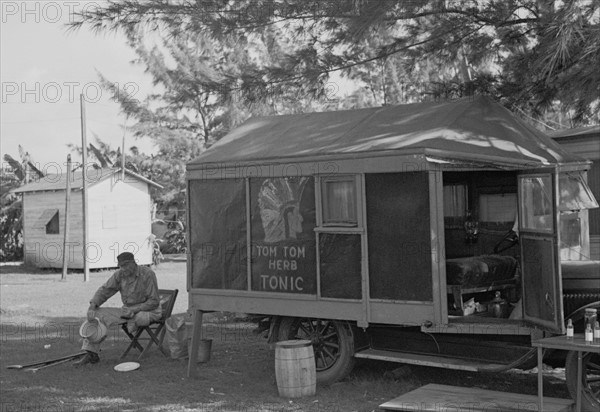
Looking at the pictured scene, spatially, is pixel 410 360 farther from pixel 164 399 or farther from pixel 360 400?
pixel 164 399

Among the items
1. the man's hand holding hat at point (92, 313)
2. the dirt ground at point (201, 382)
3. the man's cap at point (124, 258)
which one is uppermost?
the man's cap at point (124, 258)

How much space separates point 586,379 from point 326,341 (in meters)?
2.77

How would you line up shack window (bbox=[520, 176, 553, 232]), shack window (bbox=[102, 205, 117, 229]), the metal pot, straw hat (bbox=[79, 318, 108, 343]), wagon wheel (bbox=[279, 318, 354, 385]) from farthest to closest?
shack window (bbox=[102, 205, 117, 229]) → straw hat (bbox=[79, 318, 108, 343]) → wagon wheel (bbox=[279, 318, 354, 385]) → the metal pot → shack window (bbox=[520, 176, 553, 232])

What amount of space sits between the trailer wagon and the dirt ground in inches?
21.3

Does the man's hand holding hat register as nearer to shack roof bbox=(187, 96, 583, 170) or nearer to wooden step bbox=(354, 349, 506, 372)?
shack roof bbox=(187, 96, 583, 170)

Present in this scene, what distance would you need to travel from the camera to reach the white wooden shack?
26344 mm

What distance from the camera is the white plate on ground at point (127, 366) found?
9.42 metres

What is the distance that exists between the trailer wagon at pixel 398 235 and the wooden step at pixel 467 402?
32cm

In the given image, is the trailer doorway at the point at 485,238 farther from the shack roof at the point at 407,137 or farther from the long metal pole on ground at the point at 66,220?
the long metal pole on ground at the point at 66,220

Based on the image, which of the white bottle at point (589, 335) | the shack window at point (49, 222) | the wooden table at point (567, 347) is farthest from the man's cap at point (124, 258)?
the shack window at point (49, 222)

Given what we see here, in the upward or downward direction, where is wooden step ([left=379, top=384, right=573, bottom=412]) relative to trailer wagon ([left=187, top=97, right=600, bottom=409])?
downward

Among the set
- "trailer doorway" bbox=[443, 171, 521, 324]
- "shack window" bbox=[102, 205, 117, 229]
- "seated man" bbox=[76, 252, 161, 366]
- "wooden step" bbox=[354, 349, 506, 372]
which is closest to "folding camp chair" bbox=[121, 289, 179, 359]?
"seated man" bbox=[76, 252, 161, 366]

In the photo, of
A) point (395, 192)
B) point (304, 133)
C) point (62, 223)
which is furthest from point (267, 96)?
point (62, 223)

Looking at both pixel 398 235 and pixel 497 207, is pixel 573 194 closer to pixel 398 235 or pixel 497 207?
pixel 497 207
